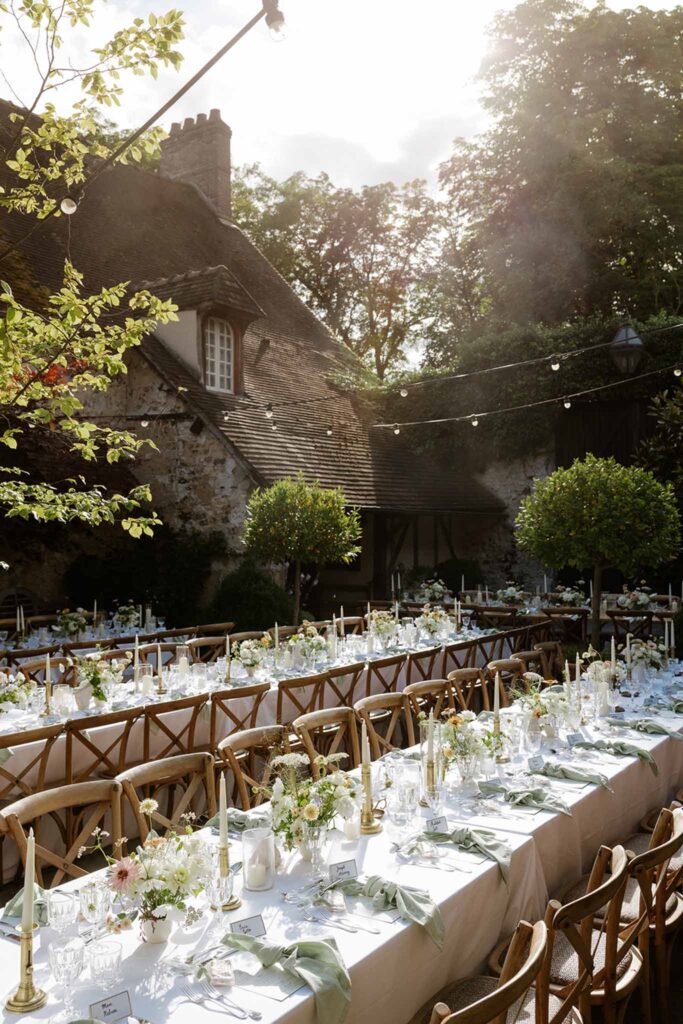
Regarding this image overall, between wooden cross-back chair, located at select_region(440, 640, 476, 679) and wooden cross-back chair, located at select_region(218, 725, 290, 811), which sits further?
wooden cross-back chair, located at select_region(440, 640, 476, 679)

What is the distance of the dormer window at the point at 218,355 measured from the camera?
16219 mm

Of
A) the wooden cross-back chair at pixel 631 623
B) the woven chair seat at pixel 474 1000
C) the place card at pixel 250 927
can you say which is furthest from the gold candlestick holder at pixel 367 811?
the wooden cross-back chair at pixel 631 623

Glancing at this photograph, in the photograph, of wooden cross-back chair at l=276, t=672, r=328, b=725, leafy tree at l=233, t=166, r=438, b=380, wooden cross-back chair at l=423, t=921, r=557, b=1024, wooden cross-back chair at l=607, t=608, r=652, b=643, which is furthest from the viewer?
leafy tree at l=233, t=166, r=438, b=380

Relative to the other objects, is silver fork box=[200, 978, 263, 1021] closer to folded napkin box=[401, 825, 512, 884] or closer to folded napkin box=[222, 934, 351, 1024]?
folded napkin box=[222, 934, 351, 1024]

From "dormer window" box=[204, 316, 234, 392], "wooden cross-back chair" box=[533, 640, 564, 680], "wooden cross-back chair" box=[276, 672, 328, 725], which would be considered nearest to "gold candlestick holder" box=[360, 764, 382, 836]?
"wooden cross-back chair" box=[276, 672, 328, 725]

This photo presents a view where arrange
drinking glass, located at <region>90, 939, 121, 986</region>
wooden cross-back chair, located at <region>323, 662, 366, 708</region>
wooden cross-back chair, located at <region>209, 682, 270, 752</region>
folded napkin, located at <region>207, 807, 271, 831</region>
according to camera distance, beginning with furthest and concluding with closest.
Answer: wooden cross-back chair, located at <region>323, 662, 366, 708</region> → wooden cross-back chair, located at <region>209, 682, 270, 752</region> → folded napkin, located at <region>207, 807, 271, 831</region> → drinking glass, located at <region>90, 939, 121, 986</region>

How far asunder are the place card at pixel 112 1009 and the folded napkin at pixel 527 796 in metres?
2.46

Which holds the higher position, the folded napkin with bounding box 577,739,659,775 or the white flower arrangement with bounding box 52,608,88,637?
the white flower arrangement with bounding box 52,608,88,637

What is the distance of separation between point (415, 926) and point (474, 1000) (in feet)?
1.39

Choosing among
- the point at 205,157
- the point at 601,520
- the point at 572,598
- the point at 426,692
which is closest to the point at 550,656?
the point at 601,520

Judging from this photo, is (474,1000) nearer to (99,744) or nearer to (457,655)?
(99,744)

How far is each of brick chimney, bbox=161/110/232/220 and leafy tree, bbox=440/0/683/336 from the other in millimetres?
7142

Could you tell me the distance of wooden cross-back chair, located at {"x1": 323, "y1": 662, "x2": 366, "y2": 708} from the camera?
26.0ft

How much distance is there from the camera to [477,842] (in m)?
4.00
